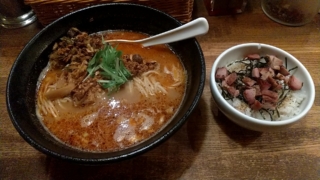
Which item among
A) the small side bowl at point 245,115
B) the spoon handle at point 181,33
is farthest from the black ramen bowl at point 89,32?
the small side bowl at point 245,115

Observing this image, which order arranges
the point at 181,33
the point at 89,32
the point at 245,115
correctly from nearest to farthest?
1. the point at 245,115
2. the point at 181,33
3. the point at 89,32

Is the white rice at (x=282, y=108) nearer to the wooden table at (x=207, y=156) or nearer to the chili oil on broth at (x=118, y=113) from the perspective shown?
the wooden table at (x=207, y=156)

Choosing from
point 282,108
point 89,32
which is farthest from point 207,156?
point 89,32

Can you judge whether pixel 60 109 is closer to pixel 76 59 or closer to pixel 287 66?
pixel 76 59

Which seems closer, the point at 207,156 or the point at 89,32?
the point at 207,156

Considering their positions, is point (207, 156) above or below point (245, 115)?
below

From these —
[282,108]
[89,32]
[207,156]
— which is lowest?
[207,156]

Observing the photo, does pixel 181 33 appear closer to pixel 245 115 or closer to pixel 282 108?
pixel 245 115
